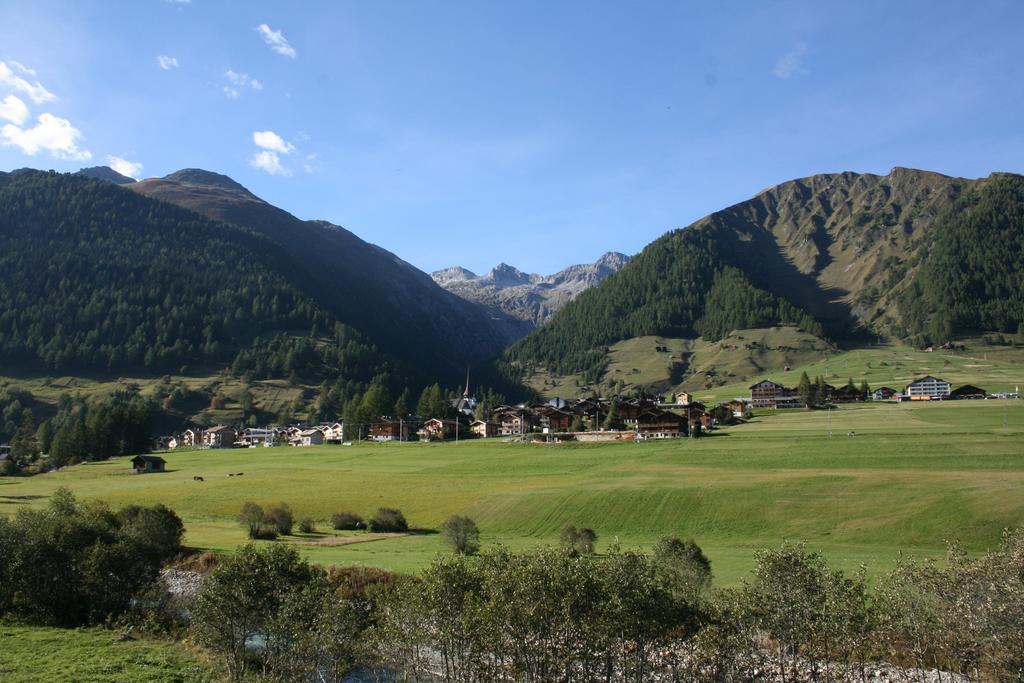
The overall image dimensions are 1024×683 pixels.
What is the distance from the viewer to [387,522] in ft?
230

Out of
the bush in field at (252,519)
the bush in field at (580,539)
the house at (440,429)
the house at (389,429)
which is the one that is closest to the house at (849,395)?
the house at (440,429)

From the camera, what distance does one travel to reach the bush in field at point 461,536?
5822 centimetres

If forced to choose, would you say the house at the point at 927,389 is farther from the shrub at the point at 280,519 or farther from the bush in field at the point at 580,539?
the shrub at the point at 280,519

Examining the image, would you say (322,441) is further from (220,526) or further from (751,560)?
(751,560)

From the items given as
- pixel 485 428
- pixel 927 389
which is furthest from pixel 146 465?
pixel 927 389

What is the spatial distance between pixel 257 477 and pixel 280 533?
3652 centimetres

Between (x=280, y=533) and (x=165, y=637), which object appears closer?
(x=165, y=637)

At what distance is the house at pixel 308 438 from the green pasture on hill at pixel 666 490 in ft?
181

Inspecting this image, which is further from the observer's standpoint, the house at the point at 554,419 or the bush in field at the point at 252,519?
the house at the point at 554,419

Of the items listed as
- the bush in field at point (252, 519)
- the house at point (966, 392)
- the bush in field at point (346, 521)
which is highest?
the house at point (966, 392)

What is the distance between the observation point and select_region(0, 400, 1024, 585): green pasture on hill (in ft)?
190

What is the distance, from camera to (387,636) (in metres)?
31.8

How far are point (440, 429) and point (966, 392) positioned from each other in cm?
15102

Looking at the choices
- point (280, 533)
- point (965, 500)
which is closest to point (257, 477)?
point (280, 533)
